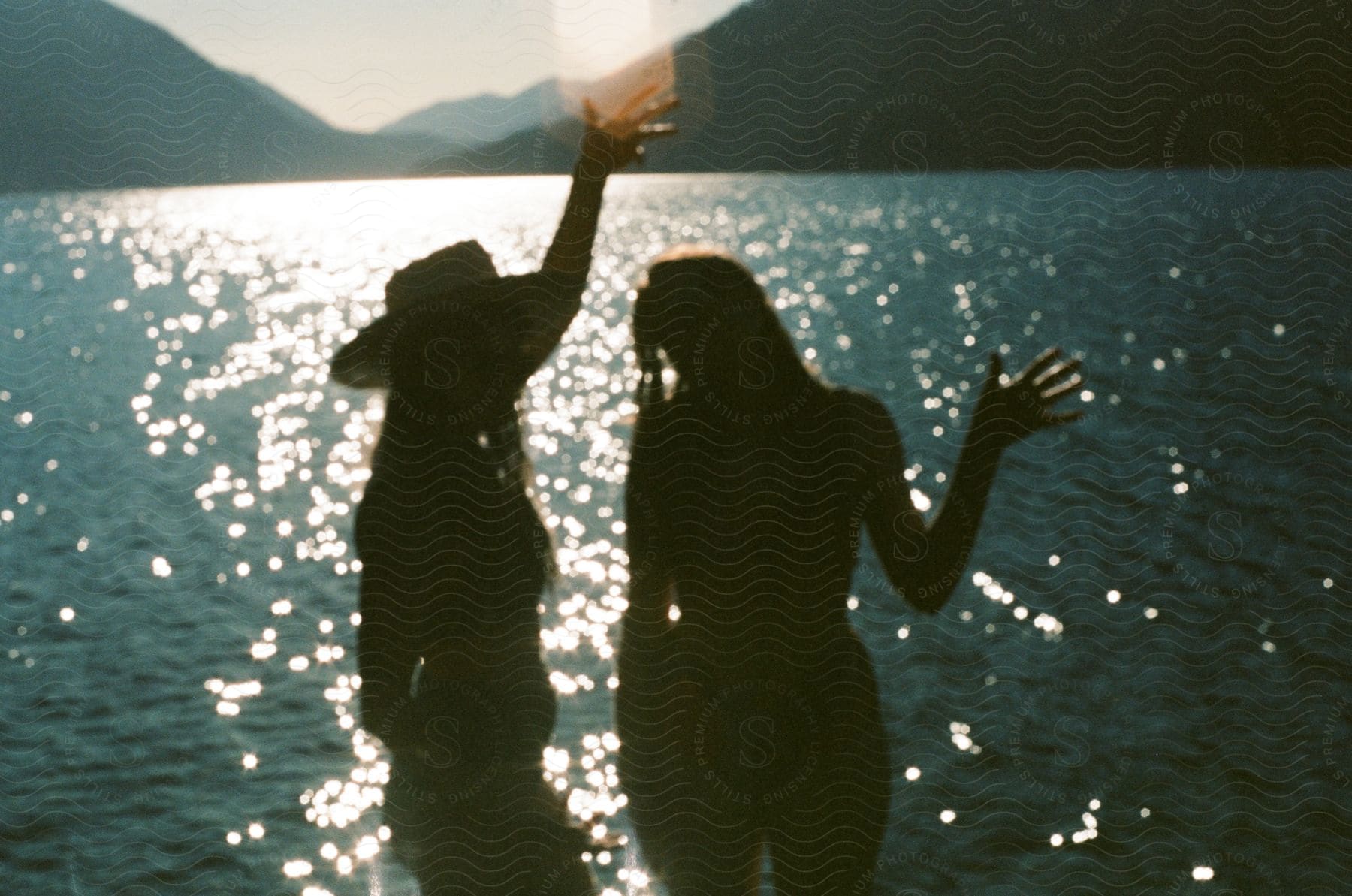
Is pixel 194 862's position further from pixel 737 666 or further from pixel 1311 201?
pixel 1311 201

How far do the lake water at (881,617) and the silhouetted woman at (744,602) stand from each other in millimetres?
324

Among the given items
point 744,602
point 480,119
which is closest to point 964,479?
point 744,602

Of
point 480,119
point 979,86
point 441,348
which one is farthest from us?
point 979,86

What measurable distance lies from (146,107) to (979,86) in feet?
6.23

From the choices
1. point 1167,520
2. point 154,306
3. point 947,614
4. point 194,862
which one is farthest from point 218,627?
point 154,306

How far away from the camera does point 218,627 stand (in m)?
5.84

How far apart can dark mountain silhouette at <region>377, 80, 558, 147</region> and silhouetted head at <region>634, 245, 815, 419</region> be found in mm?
513

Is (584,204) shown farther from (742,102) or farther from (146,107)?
(146,107)

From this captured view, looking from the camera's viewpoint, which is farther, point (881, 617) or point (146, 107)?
point (881, 617)

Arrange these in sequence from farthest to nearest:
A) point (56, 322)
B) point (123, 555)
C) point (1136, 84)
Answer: point (56, 322) → point (123, 555) → point (1136, 84)

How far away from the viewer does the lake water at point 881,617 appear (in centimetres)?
310

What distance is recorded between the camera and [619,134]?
1916 millimetres

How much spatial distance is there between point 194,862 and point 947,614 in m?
3.96

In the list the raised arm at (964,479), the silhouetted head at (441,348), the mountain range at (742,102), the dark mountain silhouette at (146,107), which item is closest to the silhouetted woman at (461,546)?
the silhouetted head at (441,348)
